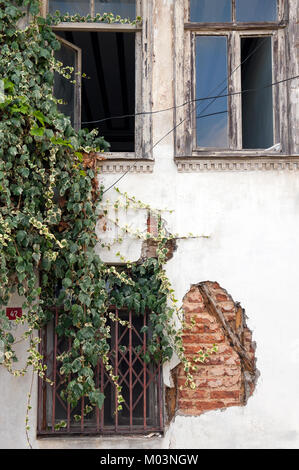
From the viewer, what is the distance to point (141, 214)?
18.1ft

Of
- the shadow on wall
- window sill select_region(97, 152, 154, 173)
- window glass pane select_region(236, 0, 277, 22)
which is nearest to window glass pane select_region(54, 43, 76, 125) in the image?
window sill select_region(97, 152, 154, 173)

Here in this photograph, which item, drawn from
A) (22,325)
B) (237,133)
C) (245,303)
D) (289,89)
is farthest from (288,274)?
(22,325)

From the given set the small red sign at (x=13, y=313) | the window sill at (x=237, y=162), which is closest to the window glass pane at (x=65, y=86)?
the window sill at (x=237, y=162)

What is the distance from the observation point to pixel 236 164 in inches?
218

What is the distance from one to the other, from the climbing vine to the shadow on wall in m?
0.14

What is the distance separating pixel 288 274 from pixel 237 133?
5.33ft

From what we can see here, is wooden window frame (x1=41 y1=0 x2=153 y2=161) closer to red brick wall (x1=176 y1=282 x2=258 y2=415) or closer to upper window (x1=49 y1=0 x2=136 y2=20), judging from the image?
upper window (x1=49 y1=0 x2=136 y2=20)

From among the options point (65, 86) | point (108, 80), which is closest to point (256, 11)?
point (65, 86)

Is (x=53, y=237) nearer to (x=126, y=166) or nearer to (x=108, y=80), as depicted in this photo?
(x=126, y=166)

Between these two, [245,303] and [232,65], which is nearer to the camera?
[245,303]

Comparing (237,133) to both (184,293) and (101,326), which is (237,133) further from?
(101,326)

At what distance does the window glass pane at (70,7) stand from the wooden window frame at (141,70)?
0.30 feet

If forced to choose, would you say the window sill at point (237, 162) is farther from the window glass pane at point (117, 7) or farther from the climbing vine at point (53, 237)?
the window glass pane at point (117, 7)

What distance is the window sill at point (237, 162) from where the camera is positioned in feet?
18.1
